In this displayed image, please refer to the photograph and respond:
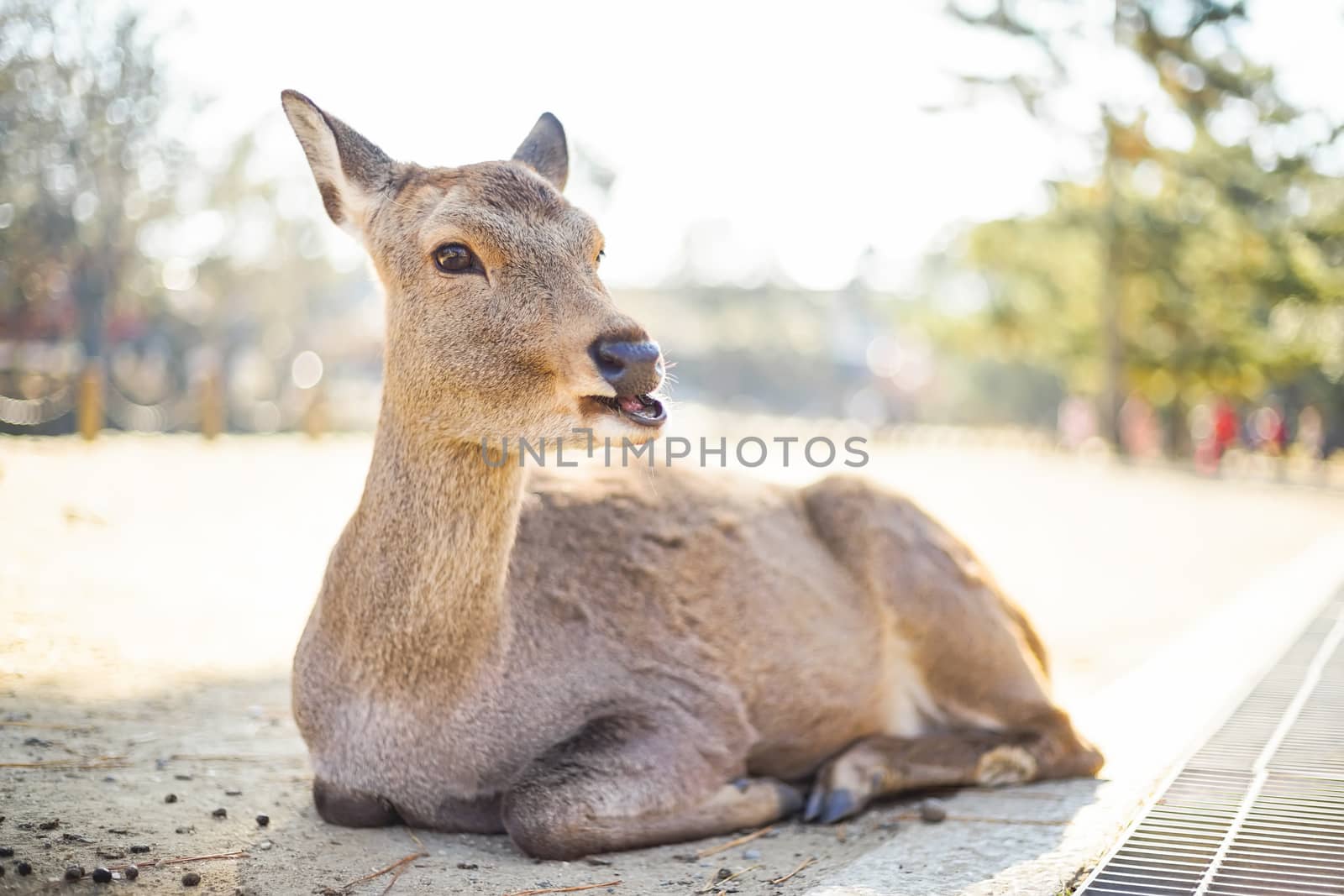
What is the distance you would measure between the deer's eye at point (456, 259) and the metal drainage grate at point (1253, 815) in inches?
99.8

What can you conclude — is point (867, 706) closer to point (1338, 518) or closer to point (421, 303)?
point (421, 303)

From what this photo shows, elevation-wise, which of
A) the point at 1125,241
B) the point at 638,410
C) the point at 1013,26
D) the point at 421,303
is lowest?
the point at 638,410

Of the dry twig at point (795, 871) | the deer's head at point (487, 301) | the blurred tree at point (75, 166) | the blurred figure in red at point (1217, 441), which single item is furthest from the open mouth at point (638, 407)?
the blurred figure in red at point (1217, 441)

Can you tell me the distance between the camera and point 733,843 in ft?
12.6

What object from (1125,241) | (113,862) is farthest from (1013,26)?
(113,862)

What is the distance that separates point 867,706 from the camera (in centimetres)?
456

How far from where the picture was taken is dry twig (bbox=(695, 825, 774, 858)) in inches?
145

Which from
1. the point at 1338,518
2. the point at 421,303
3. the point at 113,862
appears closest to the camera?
Answer: the point at 113,862

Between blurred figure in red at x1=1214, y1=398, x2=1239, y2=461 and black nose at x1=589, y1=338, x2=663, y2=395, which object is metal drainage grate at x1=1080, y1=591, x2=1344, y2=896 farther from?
blurred figure in red at x1=1214, y1=398, x2=1239, y2=461

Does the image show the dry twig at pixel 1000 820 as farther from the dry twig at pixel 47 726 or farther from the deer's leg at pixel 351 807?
the dry twig at pixel 47 726

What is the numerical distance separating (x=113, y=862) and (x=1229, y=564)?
33.9ft

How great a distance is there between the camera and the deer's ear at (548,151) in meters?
4.56

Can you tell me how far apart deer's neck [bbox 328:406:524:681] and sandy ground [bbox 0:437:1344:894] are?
0.59 meters

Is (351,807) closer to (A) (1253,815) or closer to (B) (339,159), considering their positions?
(B) (339,159)
